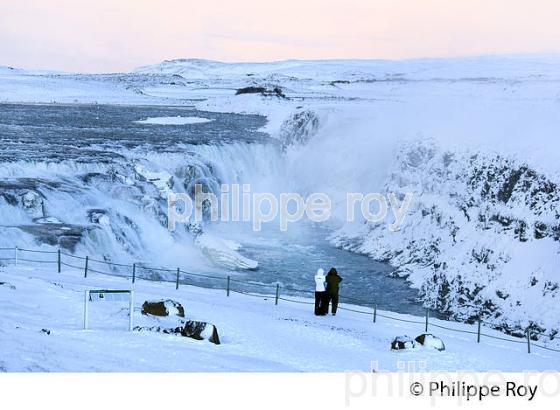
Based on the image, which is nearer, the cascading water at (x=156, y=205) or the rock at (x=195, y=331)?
the rock at (x=195, y=331)

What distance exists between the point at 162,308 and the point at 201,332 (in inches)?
87.8

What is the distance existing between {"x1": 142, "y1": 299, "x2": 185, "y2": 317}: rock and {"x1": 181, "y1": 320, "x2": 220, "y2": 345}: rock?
188 cm

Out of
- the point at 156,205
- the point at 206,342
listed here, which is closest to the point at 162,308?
the point at 206,342

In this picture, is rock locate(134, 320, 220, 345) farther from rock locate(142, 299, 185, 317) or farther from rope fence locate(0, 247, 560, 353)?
rope fence locate(0, 247, 560, 353)

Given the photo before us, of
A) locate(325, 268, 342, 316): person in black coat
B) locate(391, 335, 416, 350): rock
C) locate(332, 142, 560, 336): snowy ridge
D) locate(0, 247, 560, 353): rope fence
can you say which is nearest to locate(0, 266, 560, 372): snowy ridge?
locate(391, 335, 416, 350): rock

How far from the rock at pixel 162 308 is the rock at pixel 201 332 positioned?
1.88 metres

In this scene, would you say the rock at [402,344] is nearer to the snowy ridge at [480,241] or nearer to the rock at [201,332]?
the rock at [201,332]

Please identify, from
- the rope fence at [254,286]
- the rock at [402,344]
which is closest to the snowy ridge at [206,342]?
the rock at [402,344]

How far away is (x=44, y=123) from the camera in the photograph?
64.4 meters

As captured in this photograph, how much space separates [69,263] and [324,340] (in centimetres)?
1170

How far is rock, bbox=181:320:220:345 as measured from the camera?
16266 millimetres

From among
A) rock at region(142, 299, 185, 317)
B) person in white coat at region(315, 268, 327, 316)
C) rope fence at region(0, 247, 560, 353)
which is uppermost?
rock at region(142, 299, 185, 317)

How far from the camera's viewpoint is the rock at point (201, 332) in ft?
53.4

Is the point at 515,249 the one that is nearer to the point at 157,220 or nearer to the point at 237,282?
the point at 237,282
